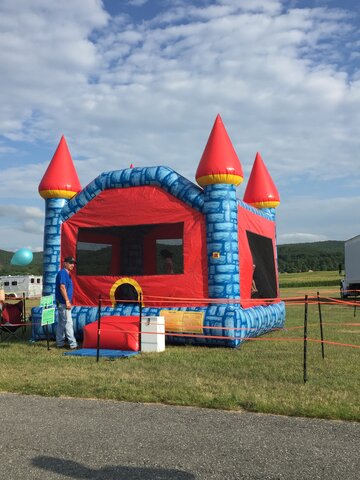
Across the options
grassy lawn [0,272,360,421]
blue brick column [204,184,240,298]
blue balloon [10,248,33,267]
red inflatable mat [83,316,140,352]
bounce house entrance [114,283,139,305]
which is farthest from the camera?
blue balloon [10,248,33,267]

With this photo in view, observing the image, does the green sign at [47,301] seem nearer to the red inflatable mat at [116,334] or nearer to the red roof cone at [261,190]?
the red inflatable mat at [116,334]

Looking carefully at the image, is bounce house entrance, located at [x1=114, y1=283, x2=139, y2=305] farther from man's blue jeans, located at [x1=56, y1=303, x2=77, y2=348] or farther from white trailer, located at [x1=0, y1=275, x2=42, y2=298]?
white trailer, located at [x1=0, y1=275, x2=42, y2=298]

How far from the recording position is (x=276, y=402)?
4699mm

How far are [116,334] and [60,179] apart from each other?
164 inches

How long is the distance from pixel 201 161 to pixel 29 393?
5.56 m

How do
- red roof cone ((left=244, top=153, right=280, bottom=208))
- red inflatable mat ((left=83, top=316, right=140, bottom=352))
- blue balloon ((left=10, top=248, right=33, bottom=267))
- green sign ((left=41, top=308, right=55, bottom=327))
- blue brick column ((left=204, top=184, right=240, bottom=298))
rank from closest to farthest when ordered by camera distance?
red inflatable mat ((left=83, top=316, right=140, bottom=352)), green sign ((left=41, top=308, right=55, bottom=327)), blue brick column ((left=204, top=184, right=240, bottom=298)), red roof cone ((left=244, top=153, right=280, bottom=208)), blue balloon ((left=10, top=248, right=33, bottom=267))

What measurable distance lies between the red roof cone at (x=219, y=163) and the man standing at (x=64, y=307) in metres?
3.05

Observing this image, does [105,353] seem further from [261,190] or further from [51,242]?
[261,190]

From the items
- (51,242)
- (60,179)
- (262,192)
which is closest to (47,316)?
(51,242)

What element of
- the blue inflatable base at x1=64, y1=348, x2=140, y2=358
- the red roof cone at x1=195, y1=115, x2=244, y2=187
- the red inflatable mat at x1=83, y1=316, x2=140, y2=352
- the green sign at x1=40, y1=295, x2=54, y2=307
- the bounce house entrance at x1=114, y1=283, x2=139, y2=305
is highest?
the red roof cone at x1=195, y1=115, x2=244, y2=187

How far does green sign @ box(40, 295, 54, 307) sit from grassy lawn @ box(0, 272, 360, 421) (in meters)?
1.01

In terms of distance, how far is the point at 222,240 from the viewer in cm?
891

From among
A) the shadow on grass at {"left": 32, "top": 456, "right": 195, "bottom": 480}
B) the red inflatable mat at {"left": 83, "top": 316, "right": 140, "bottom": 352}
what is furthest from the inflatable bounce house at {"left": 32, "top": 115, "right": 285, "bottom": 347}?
the shadow on grass at {"left": 32, "top": 456, "right": 195, "bottom": 480}

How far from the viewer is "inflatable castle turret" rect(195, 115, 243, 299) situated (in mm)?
8867
